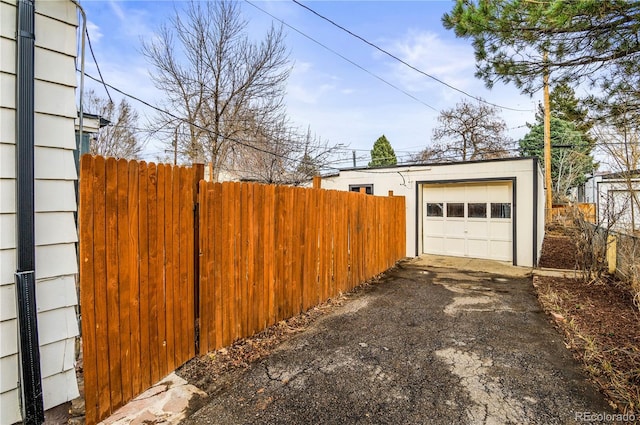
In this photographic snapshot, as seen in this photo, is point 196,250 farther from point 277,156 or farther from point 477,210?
point 277,156

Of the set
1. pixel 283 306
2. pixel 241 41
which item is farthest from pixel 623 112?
pixel 241 41

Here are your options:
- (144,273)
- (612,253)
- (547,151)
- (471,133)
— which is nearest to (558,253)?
Answer: (612,253)

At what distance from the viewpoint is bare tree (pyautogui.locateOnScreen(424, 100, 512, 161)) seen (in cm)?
1978

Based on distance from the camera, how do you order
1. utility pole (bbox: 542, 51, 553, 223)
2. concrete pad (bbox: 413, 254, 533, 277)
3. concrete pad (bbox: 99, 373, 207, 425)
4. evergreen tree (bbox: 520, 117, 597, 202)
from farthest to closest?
evergreen tree (bbox: 520, 117, 597, 202) → utility pole (bbox: 542, 51, 553, 223) → concrete pad (bbox: 413, 254, 533, 277) → concrete pad (bbox: 99, 373, 207, 425)

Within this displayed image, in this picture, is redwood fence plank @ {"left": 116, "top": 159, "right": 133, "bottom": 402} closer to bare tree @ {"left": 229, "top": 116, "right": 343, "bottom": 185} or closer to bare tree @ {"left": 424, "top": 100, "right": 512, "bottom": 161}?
bare tree @ {"left": 229, "top": 116, "right": 343, "bottom": 185}

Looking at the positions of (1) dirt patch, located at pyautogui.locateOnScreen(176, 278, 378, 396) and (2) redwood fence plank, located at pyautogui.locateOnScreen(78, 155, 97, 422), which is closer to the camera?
(2) redwood fence plank, located at pyautogui.locateOnScreen(78, 155, 97, 422)

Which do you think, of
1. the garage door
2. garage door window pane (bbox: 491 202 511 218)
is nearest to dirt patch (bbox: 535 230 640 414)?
the garage door

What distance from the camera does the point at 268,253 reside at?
386 centimetres

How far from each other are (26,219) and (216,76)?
432 inches

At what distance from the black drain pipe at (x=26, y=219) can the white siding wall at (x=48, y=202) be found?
47 mm

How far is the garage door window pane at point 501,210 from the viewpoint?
8.54 m

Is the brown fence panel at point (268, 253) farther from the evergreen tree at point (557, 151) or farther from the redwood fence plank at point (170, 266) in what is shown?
the evergreen tree at point (557, 151)

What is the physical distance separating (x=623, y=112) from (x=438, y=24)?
2.90 meters

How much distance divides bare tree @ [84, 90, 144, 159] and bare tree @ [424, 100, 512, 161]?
17.2m
